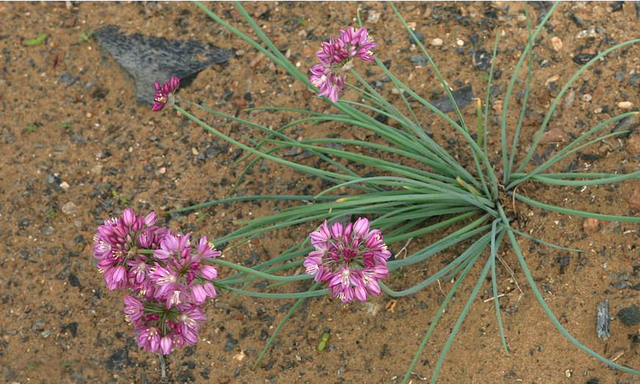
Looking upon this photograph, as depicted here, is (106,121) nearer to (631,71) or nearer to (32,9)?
(32,9)

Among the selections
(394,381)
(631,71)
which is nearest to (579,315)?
(394,381)

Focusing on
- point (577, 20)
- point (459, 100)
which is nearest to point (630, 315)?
point (459, 100)

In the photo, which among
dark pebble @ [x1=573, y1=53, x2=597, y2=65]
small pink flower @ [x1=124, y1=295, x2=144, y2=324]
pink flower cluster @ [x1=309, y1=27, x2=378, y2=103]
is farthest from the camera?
dark pebble @ [x1=573, y1=53, x2=597, y2=65]

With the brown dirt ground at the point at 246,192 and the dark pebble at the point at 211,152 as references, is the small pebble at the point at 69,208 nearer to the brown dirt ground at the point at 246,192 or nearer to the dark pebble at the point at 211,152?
the brown dirt ground at the point at 246,192

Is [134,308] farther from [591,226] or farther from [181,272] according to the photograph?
[591,226]

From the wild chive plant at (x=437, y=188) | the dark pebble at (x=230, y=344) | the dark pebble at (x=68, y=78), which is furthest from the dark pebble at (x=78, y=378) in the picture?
the dark pebble at (x=68, y=78)

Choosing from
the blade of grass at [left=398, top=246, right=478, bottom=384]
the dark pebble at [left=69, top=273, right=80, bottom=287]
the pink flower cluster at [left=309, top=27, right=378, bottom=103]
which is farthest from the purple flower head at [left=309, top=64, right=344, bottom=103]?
the dark pebble at [left=69, top=273, right=80, bottom=287]

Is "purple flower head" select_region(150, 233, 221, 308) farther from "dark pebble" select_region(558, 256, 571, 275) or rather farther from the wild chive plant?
"dark pebble" select_region(558, 256, 571, 275)

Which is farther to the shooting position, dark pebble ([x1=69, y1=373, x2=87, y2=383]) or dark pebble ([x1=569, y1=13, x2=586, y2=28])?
dark pebble ([x1=569, y1=13, x2=586, y2=28])

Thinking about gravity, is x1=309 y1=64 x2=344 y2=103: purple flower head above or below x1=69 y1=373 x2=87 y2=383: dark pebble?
above
